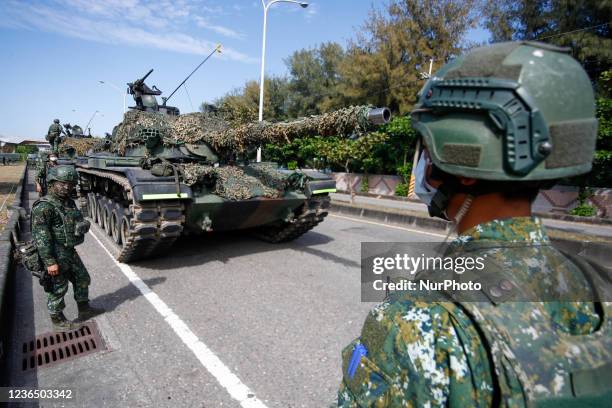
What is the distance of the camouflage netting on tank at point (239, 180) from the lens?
19.1ft

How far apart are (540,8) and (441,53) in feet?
17.3

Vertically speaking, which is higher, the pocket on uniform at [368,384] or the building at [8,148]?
the pocket on uniform at [368,384]

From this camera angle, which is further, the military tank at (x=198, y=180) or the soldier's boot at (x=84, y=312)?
the military tank at (x=198, y=180)

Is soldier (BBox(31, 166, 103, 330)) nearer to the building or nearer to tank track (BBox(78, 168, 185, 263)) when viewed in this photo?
tank track (BBox(78, 168, 185, 263))

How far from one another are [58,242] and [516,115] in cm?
423

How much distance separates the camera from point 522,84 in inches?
41.2

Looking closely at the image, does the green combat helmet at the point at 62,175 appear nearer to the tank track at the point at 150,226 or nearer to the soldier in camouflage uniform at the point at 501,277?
the tank track at the point at 150,226

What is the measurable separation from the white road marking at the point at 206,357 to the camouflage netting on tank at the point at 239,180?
1.69 meters

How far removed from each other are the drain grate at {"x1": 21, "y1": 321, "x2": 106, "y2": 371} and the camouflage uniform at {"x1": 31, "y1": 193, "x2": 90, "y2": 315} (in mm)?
252

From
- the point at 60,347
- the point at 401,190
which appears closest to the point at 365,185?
the point at 401,190

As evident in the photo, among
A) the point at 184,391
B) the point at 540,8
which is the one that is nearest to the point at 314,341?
the point at 184,391

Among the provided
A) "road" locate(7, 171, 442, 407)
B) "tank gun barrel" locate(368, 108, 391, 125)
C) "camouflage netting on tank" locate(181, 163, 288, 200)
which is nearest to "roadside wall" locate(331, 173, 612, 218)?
"camouflage netting on tank" locate(181, 163, 288, 200)

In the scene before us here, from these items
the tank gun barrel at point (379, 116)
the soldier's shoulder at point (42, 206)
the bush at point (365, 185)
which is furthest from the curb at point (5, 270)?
the bush at point (365, 185)

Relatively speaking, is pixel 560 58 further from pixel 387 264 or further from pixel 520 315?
pixel 387 264
